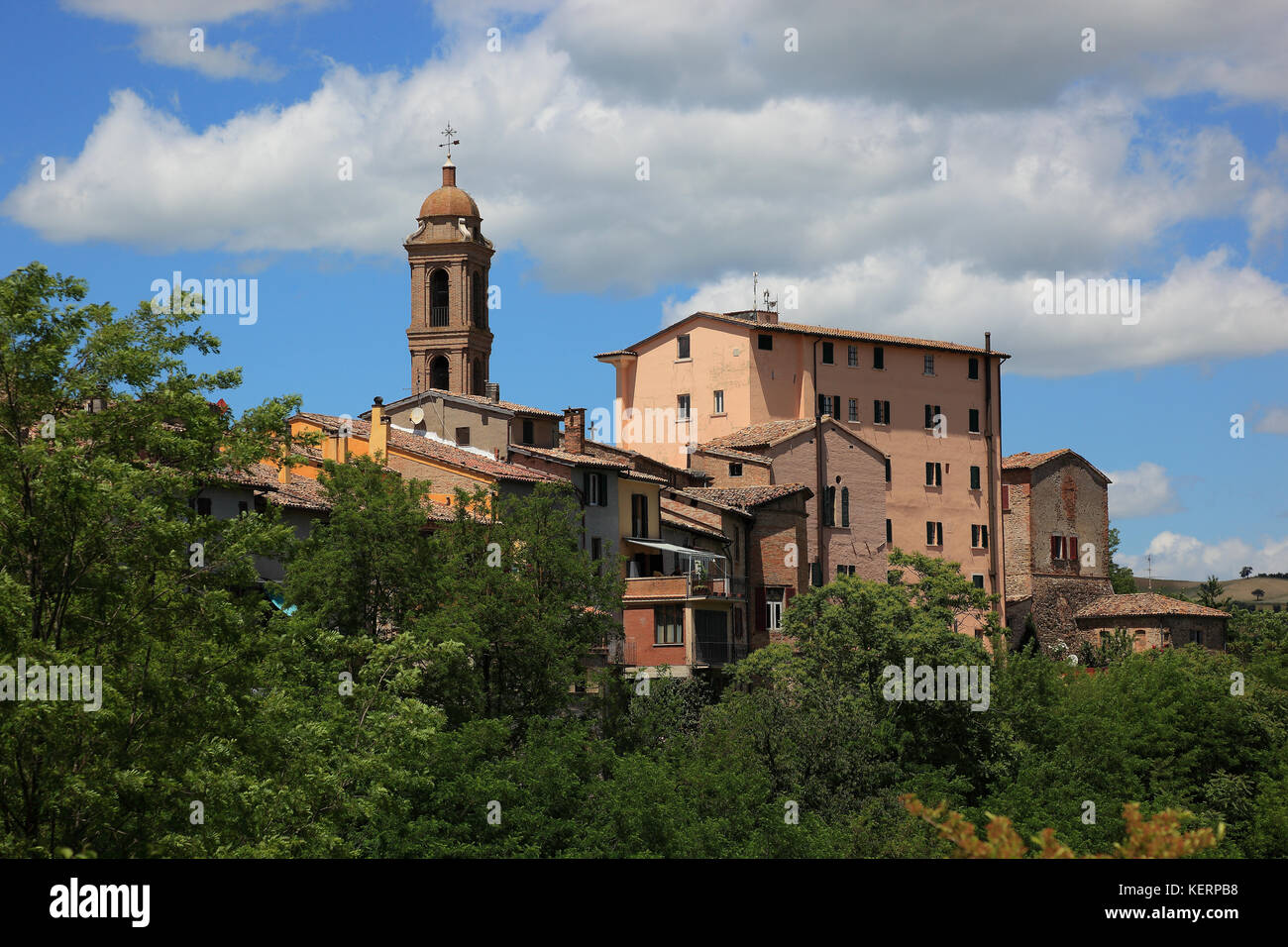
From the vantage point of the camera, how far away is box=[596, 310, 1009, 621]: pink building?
78.4 m

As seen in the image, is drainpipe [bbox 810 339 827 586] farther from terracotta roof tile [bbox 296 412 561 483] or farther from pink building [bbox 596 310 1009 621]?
terracotta roof tile [bbox 296 412 561 483]

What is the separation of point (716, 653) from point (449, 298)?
39555mm

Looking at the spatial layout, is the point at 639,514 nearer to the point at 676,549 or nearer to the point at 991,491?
the point at 676,549

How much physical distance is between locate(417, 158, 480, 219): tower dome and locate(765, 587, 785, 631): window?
37989mm

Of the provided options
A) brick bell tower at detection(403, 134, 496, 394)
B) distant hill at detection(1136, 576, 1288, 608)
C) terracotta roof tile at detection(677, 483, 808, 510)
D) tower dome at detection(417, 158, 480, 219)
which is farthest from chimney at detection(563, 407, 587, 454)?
distant hill at detection(1136, 576, 1288, 608)

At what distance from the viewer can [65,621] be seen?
72.5 ft

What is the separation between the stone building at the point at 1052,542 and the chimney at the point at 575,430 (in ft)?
98.5

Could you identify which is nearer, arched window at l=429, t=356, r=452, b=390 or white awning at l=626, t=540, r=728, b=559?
white awning at l=626, t=540, r=728, b=559

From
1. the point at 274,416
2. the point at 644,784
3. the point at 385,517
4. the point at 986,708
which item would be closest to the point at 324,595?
the point at 385,517

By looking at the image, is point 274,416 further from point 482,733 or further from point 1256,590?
point 1256,590

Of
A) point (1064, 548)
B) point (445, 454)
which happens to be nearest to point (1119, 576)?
point (1064, 548)

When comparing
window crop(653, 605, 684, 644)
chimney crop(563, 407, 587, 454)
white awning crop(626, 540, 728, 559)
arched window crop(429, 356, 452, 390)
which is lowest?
window crop(653, 605, 684, 644)

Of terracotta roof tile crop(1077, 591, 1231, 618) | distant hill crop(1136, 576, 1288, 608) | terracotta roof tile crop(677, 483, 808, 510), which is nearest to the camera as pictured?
terracotta roof tile crop(677, 483, 808, 510)

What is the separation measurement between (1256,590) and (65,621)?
171772mm
